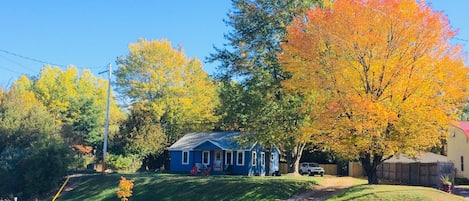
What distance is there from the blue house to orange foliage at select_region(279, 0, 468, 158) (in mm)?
19166

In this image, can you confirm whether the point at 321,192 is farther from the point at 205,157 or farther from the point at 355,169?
the point at 205,157

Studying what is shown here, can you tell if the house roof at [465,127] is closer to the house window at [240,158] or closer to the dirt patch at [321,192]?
the dirt patch at [321,192]

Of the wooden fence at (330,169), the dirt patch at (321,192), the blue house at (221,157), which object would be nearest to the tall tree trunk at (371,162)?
the dirt patch at (321,192)

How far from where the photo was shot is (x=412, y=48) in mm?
24156

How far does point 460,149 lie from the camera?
42.7 meters

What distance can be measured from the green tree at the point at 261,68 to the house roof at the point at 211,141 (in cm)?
967

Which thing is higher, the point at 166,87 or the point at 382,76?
the point at 166,87

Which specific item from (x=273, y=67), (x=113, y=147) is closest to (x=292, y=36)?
(x=273, y=67)

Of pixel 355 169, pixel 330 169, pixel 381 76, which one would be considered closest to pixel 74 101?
pixel 330 169

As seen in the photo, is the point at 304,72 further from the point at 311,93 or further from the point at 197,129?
the point at 197,129

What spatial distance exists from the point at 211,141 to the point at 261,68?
14.3 metres

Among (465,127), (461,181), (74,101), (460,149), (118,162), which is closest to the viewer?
(461,181)

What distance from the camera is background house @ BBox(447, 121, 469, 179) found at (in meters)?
41.7

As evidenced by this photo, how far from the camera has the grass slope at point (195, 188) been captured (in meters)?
28.9
